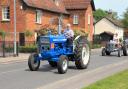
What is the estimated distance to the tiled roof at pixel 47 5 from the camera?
53500 mm

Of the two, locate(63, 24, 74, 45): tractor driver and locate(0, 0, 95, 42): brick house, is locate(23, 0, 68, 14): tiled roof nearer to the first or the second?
locate(0, 0, 95, 42): brick house

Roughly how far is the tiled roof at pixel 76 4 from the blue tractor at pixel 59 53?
46.8 meters

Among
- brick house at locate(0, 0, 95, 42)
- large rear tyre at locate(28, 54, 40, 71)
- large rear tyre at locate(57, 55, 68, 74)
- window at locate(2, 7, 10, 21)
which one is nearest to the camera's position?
large rear tyre at locate(57, 55, 68, 74)

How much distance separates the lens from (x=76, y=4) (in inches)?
2771

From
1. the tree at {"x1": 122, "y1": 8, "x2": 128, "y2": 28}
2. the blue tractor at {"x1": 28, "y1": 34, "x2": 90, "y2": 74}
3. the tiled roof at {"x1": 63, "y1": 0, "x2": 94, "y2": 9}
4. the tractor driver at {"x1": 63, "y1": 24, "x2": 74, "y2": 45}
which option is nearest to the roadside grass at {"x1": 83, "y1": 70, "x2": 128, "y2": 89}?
the blue tractor at {"x1": 28, "y1": 34, "x2": 90, "y2": 74}

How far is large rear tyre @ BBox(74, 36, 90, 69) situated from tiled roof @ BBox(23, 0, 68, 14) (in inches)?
1171

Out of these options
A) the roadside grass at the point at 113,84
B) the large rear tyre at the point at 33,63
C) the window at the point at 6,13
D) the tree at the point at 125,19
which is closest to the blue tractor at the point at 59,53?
the large rear tyre at the point at 33,63

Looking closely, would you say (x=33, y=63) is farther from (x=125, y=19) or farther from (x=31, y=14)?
(x=125, y=19)

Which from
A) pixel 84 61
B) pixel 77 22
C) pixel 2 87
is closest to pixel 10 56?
pixel 84 61

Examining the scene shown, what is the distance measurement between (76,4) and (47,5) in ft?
39.8

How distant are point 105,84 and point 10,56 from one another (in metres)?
22.7

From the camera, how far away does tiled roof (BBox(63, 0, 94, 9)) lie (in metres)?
69.4

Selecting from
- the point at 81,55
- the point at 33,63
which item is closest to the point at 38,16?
the point at 81,55

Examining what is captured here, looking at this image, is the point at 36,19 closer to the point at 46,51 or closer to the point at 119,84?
the point at 46,51
